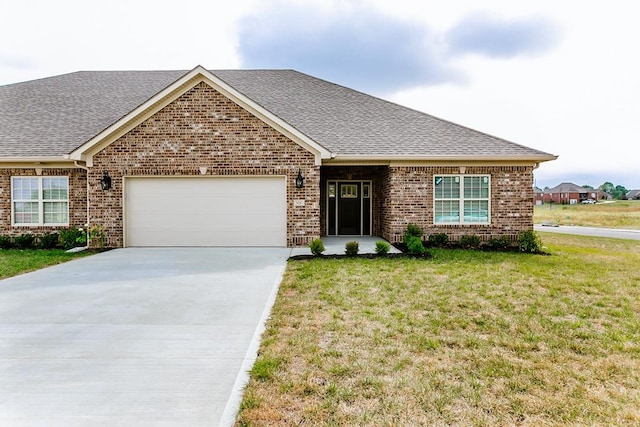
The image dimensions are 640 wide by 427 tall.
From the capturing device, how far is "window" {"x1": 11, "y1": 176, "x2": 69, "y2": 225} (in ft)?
41.3

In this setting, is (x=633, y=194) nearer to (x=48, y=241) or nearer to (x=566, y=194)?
(x=566, y=194)

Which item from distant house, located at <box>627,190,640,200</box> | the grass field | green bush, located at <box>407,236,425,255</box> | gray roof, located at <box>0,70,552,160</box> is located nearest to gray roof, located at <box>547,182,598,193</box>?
distant house, located at <box>627,190,640,200</box>

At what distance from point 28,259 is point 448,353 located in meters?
10.9

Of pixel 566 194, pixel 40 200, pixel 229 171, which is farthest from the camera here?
pixel 566 194

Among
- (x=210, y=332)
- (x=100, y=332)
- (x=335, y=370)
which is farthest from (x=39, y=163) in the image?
(x=335, y=370)

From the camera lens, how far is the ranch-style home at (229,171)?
11.7 metres

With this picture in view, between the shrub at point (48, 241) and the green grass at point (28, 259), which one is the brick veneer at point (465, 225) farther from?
the shrub at point (48, 241)

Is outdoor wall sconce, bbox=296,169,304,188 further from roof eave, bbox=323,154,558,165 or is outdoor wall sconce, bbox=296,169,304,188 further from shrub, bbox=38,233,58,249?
shrub, bbox=38,233,58,249

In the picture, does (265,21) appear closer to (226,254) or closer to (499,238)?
(226,254)

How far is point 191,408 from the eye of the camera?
3018 millimetres

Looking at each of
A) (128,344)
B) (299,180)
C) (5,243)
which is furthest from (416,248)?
(5,243)

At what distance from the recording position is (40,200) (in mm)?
12547

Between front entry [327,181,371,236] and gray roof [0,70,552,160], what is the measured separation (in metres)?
2.42

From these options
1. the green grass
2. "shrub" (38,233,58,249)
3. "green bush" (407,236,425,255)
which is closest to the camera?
the green grass
